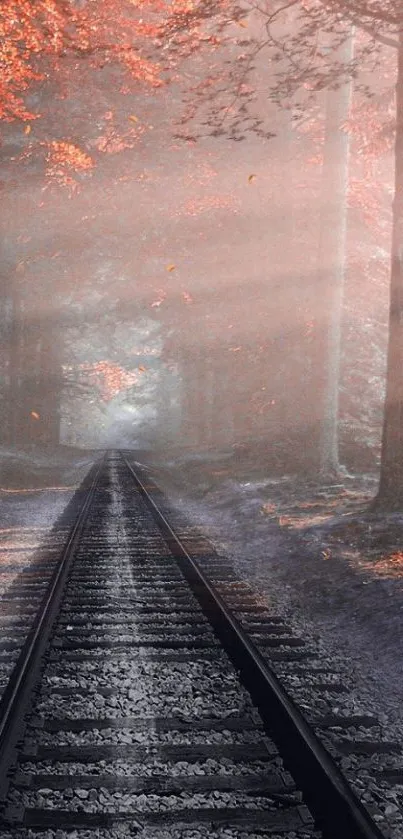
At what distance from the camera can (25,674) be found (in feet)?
20.4

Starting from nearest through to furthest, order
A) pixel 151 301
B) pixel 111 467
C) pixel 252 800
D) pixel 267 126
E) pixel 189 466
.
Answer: pixel 252 800 → pixel 267 126 → pixel 189 466 → pixel 111 467 → pixel 151 301

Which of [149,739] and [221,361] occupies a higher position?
[221,361]

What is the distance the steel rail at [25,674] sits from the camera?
4.87 meters

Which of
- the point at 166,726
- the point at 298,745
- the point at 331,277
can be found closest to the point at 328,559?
the point at 166,726

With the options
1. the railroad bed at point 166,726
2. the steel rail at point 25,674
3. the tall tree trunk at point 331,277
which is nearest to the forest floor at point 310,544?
the railroad bed at point 166,726

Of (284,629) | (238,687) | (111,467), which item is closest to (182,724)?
(238,687)

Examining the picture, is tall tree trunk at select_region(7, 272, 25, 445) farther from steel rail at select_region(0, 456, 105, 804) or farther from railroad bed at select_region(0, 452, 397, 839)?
railroad bed at select_region(0, 452, 397, 839)

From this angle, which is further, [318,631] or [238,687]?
[318,631]

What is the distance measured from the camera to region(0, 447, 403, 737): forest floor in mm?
7711

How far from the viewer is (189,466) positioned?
92.9 feet

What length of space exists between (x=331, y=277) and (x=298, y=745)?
Answer: 1534 cm

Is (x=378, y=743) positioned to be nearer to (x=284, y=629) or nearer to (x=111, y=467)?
(x=284, y=629)

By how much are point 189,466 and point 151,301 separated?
35.5 ft

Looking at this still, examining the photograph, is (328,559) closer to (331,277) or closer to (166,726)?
(166,726)
